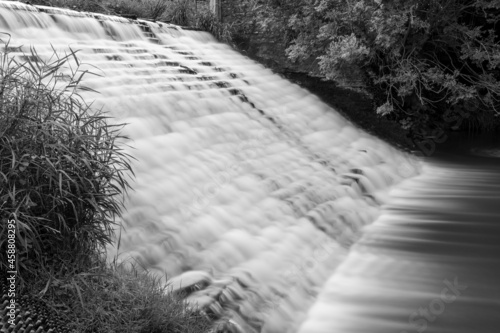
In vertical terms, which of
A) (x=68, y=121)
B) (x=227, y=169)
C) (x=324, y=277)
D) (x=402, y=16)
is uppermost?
(x=402, y=16)

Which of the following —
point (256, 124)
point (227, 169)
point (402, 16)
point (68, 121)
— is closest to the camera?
point (68, 121)

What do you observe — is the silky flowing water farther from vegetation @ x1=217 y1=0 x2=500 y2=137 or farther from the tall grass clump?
vegetation @ x1=217 y1=0 x2=500 y2=137

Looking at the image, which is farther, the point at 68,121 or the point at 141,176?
the point at 141,176

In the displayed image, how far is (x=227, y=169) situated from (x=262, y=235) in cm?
116

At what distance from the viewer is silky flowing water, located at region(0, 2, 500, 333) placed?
4.23 meters

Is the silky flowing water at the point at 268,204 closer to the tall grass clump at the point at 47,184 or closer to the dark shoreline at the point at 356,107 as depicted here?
the tall grass clump at the point at 47,184

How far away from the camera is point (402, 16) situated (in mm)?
10281

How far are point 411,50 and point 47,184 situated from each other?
29.5 feet

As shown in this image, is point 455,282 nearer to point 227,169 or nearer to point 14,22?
point 227,169

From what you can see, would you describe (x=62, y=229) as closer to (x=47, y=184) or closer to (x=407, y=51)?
(x=47, y=184)

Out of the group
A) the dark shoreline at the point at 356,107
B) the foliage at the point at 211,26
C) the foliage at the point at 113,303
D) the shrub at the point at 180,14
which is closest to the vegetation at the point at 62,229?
the foliage at the point at 113,303

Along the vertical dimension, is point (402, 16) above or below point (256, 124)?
above

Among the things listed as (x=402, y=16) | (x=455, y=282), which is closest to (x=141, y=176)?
(x=455, y=282)

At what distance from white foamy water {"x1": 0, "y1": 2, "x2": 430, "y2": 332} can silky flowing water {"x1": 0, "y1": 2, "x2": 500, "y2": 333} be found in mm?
18
